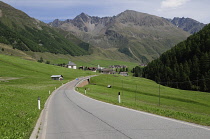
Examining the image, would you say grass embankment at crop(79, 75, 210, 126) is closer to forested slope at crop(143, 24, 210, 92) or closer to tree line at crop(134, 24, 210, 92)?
tree line at crop(134, 24, 210, 92)

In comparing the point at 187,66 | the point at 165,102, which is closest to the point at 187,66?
the point at 187,66

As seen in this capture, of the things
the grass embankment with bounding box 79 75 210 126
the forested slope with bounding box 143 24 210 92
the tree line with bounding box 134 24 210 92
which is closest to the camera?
the grass embankment with bounding box 79 75 210 126

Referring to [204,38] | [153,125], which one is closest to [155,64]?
[204,38]

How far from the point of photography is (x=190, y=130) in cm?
967

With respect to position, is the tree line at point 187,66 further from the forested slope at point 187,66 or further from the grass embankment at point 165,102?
the grass embankment at point 165,102

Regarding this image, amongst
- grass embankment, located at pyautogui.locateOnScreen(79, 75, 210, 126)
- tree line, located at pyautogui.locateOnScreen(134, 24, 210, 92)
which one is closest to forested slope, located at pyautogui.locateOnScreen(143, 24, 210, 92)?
tree line, located at pyautogui.locateOnScreen(134, 24, 210, 92)

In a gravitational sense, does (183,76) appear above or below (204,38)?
below

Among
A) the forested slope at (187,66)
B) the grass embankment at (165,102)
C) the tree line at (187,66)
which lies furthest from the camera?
the forested slope at (187,66)

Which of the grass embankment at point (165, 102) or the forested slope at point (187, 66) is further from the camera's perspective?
the forested slope at point (187, 66)

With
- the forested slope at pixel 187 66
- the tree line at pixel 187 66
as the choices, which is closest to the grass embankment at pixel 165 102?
the tree line at pixel 187 66

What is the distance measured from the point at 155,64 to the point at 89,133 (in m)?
179

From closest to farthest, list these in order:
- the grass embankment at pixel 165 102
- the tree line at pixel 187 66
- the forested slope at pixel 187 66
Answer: the grass embankment at pixel 165 102
the tree line at pixel 187 66
the forested slope at pixel 187 66

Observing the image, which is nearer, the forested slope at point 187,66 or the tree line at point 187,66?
the tree line at point 187,66

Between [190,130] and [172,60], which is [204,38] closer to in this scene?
[172,60]
